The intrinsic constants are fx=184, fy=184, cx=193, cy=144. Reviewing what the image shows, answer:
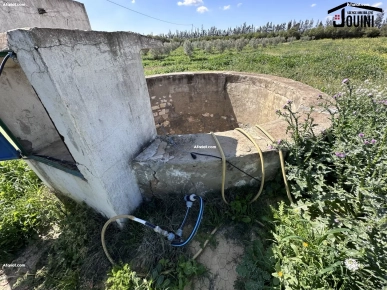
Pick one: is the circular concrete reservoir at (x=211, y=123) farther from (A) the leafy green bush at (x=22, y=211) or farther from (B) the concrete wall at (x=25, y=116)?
(A) the leafy green bush at (x=22, y=211)

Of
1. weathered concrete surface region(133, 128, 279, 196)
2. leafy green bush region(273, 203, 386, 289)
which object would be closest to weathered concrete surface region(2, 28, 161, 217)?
weathered concrete surface region(133, 128, 279, 196)

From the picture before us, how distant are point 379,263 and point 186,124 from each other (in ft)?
14.3

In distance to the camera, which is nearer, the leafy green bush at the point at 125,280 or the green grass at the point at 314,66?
the leafy green bush at the point at 125,280

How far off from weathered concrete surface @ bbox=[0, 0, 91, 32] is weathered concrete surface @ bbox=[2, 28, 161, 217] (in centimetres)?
118

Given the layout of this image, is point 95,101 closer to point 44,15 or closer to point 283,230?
point 44,15

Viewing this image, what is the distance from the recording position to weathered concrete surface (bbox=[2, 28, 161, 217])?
1203 mm

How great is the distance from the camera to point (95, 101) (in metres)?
1.52

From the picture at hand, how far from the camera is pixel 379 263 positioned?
120cm

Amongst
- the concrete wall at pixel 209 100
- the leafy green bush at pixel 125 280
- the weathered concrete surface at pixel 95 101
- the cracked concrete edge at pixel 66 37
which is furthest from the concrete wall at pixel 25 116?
the concrete wall at pixel 209 100

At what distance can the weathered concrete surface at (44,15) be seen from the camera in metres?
1.84

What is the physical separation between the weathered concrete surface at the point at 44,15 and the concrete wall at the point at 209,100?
2026 mm

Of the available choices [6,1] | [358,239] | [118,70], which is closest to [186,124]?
[118,70]

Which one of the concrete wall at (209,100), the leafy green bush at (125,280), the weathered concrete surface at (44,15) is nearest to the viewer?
the leafy green bush at (125,280)

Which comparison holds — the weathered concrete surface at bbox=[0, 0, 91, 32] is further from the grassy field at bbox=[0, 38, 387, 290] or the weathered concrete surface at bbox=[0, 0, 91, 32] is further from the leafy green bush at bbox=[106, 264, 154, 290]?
the leafy green bush at bbox=[106, 264, 154, 290]
